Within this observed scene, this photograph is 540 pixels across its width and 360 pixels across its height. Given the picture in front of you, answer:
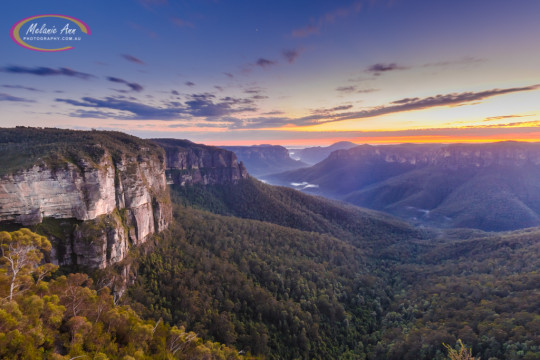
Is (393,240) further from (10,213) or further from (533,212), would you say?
(533,212)

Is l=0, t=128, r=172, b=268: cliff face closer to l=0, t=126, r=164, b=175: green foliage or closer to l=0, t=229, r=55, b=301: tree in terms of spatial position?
l=0, t=126, r=164, b=175: green foliage

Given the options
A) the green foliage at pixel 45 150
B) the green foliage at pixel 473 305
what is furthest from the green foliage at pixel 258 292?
the green foliage at pixel 45 150

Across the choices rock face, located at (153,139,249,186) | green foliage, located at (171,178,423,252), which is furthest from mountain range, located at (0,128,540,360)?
rock face, located at (153,139,249,186)

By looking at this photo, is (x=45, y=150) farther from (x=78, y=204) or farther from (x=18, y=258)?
(x=18, y=258)

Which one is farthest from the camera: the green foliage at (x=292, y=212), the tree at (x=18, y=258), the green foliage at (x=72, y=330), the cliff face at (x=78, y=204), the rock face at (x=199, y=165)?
the rock face at (x=199, y=165)

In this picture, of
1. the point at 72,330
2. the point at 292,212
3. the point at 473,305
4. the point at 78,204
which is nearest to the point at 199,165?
the point at 292,212

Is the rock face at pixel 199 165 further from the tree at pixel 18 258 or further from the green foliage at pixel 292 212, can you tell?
the tree at pixel 18 258

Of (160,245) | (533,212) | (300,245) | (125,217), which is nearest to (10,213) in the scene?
(125,217)
